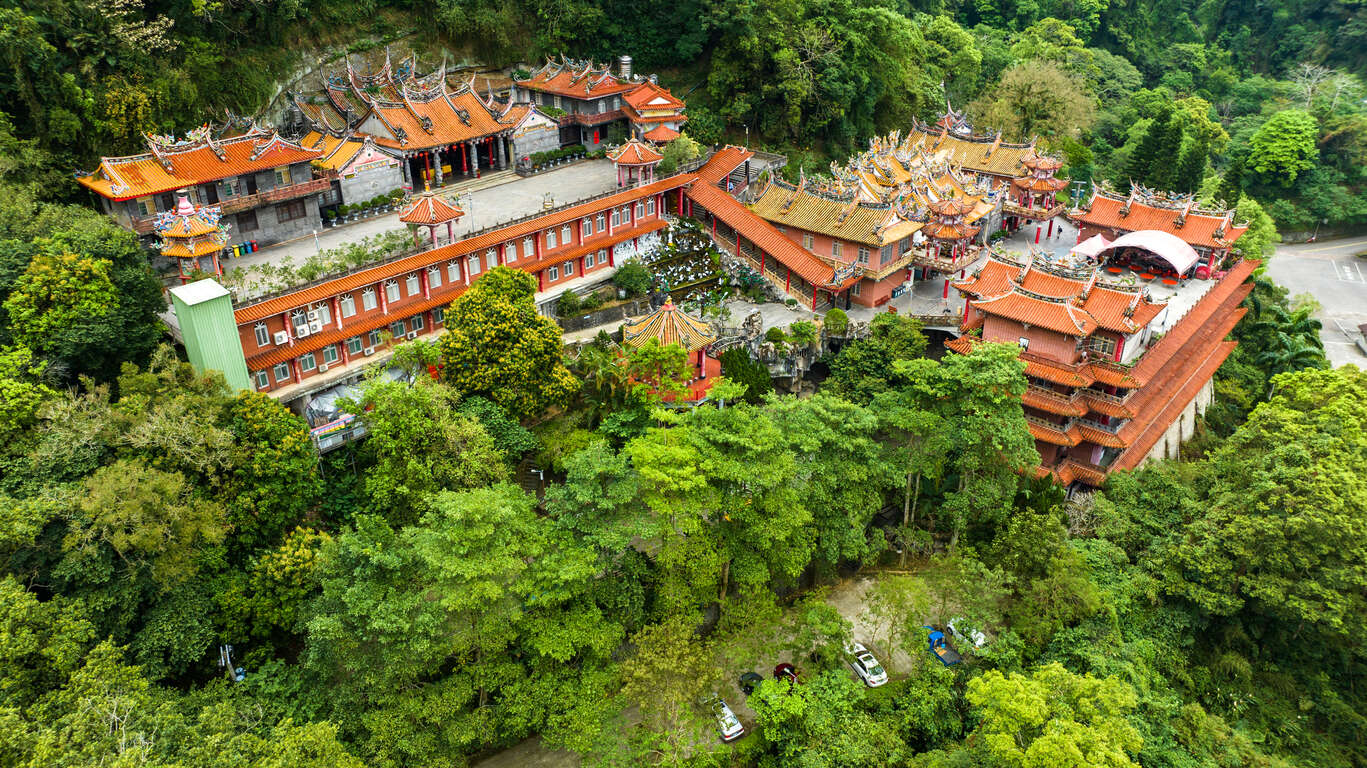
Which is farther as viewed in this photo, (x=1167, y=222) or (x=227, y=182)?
(x=1167, y=222)

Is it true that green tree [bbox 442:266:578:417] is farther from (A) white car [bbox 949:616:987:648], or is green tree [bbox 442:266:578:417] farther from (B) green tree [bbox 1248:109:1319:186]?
(B) green tree [bbox 1248:109:1319:186]

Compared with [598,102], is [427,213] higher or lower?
lower

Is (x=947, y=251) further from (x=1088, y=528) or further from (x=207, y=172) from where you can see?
(x=207, y=172)

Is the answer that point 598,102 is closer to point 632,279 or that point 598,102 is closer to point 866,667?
point 632,279

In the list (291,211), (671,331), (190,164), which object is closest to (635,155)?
(671,331)

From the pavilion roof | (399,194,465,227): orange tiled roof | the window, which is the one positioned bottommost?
the pavilion roof

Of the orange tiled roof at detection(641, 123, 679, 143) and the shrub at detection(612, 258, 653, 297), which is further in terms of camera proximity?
the orange tiled roof at detection(641, 123, 679, 143)

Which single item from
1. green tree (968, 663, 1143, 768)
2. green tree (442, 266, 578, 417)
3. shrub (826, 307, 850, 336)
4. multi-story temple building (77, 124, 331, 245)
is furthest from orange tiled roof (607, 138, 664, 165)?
green tree (968, 663, 1143, 768)
